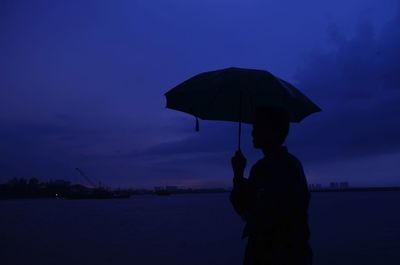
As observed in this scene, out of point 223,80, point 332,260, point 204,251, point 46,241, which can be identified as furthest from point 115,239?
point 223,80

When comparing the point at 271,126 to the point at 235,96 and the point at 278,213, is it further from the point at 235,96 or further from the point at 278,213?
the point at 235,96

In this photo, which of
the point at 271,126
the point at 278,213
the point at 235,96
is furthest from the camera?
the point at 235,96

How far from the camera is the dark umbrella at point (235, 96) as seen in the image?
397 cm

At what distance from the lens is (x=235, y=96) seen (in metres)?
4.25

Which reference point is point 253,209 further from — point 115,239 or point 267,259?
point 115,239

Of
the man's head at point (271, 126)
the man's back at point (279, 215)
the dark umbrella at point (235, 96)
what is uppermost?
the dark umbrella at point (235, 96)

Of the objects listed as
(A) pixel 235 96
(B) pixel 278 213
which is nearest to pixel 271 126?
(B) pixel 278 213

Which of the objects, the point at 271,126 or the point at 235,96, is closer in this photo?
the point at 271,126

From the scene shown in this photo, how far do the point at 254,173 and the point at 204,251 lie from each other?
22.9 m

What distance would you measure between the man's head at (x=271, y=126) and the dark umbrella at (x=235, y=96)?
29.6 inches

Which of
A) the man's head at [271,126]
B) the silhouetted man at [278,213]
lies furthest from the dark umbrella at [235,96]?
the silhouetted man at [278,213]

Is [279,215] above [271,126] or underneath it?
underneath

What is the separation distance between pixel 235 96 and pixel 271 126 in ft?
4.15

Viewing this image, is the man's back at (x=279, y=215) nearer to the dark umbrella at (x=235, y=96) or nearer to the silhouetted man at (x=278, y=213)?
the silhouetted man at (x=278, y=213)
